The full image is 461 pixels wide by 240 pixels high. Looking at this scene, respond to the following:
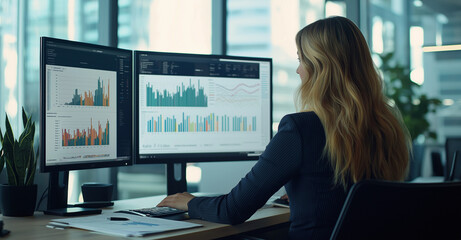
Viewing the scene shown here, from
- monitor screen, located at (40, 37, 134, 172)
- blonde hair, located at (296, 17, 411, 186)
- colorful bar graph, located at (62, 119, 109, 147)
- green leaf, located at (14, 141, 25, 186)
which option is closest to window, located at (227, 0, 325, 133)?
monitor screen, located at (40, 37, 134, 172)

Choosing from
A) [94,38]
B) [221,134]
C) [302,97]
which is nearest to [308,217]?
[302,97]

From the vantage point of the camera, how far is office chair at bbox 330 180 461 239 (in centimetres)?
100

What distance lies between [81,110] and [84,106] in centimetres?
2

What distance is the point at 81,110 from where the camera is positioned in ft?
5.62

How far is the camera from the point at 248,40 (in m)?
3.42

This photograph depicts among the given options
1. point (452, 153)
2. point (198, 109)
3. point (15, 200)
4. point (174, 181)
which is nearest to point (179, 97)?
point (198, 109)

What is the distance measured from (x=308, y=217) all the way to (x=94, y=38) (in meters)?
2.45

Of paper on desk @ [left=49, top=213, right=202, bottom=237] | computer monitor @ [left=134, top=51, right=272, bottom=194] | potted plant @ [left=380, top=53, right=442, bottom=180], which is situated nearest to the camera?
paper on desk @ [left=49, top=213, right=202, bottom=237]

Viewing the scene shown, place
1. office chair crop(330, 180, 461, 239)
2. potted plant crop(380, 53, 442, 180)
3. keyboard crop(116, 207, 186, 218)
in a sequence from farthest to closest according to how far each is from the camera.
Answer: potted plant crop(380, 53, 442, 180) < keyboard crop(116, 207, 186, 218) < office chair crop(330, 180, 461, 239)

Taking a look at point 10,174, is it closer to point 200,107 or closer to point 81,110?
Answer: point 81,110

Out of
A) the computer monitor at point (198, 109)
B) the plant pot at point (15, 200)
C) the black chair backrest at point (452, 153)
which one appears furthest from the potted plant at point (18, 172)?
the black chair backrest at point (452, 153)

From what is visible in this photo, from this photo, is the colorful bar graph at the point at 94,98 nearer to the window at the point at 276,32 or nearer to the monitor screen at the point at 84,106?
the monitor screen at the point at 84,106

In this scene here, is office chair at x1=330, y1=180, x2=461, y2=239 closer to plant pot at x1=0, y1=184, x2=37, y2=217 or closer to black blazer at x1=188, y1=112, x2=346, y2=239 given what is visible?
black blazer at x1=188, y1=112, x2=346, y2=239

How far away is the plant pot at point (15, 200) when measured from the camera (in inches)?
62.5
